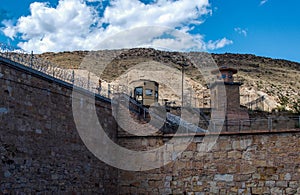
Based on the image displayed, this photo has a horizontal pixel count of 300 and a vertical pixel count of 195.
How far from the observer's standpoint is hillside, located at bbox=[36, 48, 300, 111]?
52.3 m

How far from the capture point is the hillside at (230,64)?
172 ft

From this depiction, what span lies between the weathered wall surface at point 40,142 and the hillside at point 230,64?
3301 cm

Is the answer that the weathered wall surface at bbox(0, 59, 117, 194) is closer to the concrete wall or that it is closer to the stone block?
the concrete wall

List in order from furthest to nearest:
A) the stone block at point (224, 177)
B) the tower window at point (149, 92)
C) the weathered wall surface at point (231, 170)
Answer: the tower window at point (149, 92), the stone block at point (224, 177), the weathered wall surface at point (231, 170)

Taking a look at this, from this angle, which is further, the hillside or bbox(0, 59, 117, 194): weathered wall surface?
the hillside

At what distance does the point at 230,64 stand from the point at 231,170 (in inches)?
2175

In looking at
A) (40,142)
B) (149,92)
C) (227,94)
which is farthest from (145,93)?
(40,142)

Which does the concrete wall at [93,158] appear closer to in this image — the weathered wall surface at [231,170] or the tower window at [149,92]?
the weathered wall surface at [231,170]

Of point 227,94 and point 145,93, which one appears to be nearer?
point 145,93

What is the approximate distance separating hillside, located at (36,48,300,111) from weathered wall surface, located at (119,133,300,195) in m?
30.1

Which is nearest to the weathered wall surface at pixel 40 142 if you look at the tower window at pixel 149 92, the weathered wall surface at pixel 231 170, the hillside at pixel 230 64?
the weathered wall surface at pixel 231 170

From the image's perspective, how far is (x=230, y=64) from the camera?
6994 cm

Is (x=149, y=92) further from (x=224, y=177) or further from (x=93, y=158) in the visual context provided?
(x=224, y=177)

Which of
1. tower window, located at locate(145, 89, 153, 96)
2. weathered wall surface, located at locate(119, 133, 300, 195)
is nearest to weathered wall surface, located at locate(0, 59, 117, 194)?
weathered wall surface, located at locate(119, 133, 300, 195)
